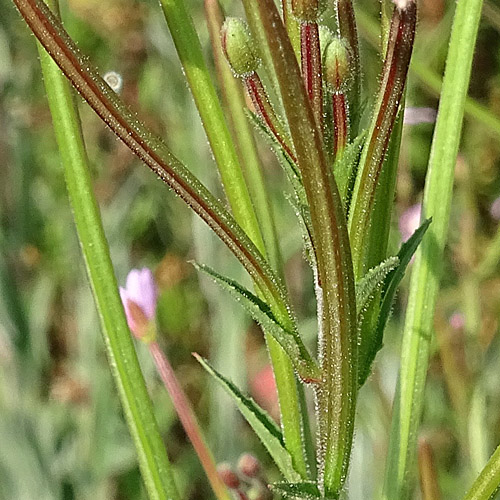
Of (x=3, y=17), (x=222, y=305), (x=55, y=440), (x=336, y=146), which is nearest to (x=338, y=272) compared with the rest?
(x=336, y=146)

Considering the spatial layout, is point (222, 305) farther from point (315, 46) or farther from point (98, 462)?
point (315, 46)

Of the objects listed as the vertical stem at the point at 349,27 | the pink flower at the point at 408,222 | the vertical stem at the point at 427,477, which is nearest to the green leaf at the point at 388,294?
the vertical stem at the point at 349,27

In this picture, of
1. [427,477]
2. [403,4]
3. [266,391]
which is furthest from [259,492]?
[266,391]

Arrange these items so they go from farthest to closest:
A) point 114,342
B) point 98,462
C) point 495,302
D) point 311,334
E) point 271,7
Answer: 1. point 495,302
2. point 311,334
3. point 98,462
4. point 114,342
5. point 271,7

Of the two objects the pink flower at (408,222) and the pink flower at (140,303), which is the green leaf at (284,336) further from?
the pink flower at (408,222)

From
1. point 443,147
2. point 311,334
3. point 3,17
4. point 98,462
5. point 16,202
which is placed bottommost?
point 98,462

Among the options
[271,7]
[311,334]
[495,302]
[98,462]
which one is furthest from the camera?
[495,302]

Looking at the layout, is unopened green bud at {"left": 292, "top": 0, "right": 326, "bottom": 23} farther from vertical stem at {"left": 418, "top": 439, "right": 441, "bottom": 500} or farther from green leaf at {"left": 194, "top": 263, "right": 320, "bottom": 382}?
vertical stem at {"left": 418, "top": 439, "right": 441, "bottom": 500}
